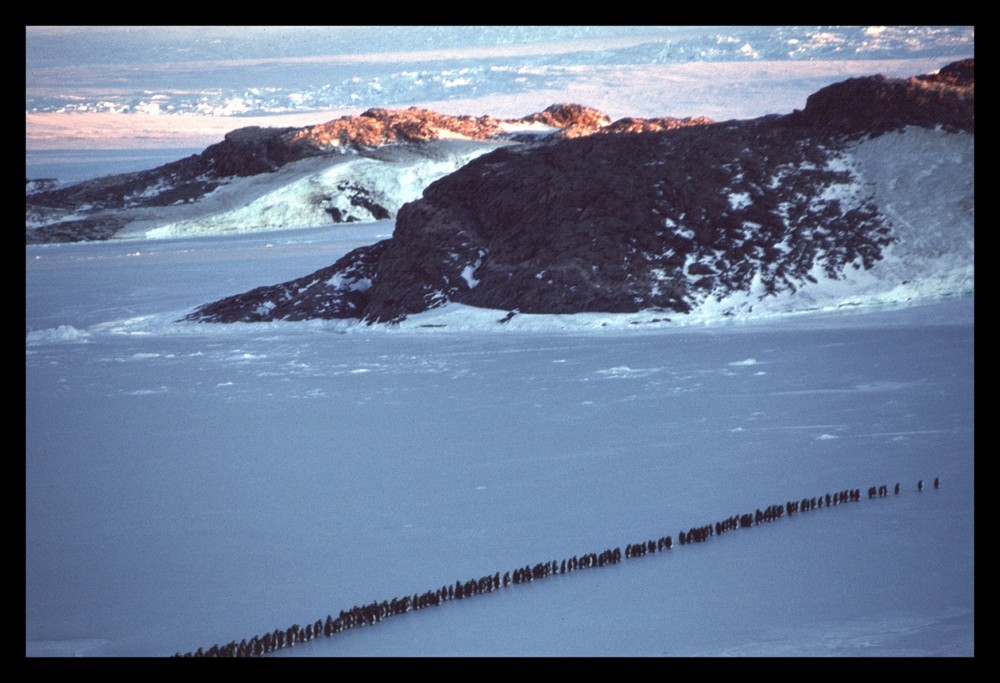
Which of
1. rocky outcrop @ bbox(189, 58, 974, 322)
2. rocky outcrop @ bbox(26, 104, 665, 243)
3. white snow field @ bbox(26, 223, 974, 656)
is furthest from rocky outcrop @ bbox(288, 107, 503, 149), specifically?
white snow field @ bbox(26, 223, 974, 656)

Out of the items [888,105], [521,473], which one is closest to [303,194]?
[888,105]

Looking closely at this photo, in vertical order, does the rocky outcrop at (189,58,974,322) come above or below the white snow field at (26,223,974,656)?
above

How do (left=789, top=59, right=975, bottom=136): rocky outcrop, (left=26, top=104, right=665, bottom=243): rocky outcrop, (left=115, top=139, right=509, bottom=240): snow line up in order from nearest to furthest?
1. (left=789, top=59, right=975, bottom=136): rocky outcrop
2. (left=115, top=139, right=509, bottom=240): snow
3. (left=26, top=104, right=665, bottom=243): rocky outcrop

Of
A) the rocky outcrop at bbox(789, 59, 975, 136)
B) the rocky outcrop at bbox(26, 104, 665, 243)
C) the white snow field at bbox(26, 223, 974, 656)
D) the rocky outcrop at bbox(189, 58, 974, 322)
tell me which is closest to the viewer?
the white snow field at bbox(26, 223, 974, 656)

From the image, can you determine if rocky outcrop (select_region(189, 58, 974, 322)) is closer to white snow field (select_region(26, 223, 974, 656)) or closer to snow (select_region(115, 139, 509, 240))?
white snow field (select_region(26, 223, 974, 656))

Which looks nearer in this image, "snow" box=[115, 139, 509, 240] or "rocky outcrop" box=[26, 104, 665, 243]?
"snow" box=[115, 139, 509, 240]

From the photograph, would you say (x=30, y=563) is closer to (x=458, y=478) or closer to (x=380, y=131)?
(x=458, y=478)

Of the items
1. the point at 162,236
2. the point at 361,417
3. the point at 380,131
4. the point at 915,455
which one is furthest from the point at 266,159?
the point at 915,455
